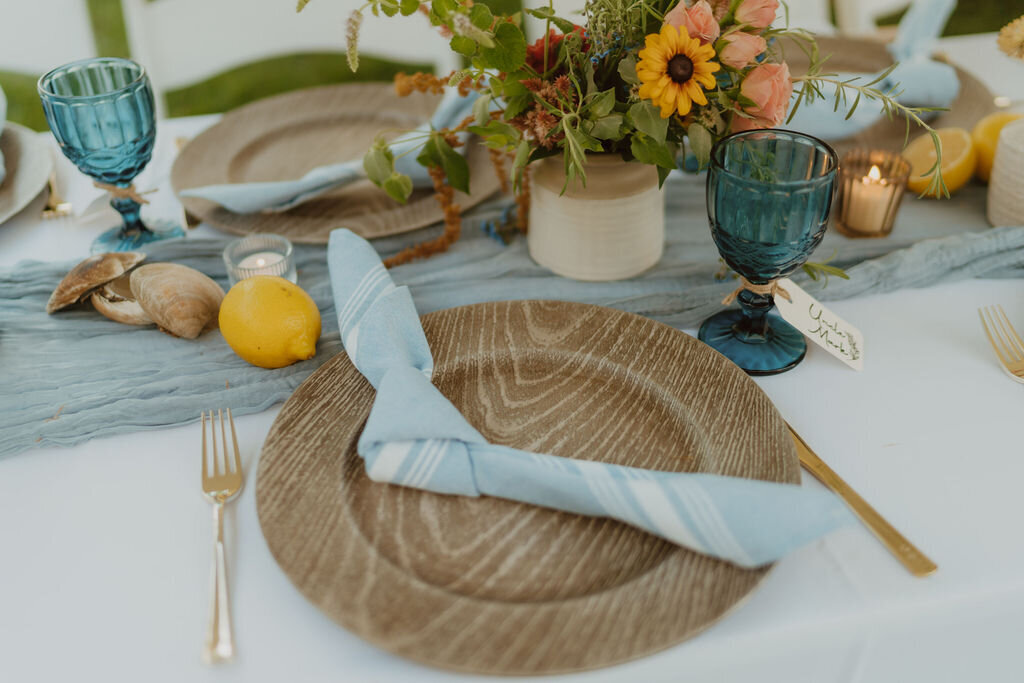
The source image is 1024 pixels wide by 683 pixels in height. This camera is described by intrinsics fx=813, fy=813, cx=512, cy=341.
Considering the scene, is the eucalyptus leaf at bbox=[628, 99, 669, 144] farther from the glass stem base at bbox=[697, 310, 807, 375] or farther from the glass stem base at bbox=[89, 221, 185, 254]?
the glass stem base at bbox=[89, 221, 185, 254]

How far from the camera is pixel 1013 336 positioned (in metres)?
0.85

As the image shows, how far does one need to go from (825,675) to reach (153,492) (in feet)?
1.85

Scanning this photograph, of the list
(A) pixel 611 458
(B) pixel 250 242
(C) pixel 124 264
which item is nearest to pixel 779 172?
(A) pixel 611 458

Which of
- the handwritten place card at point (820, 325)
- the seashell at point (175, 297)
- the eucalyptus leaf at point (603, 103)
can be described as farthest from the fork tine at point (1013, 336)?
the seashell at point (175, 297)

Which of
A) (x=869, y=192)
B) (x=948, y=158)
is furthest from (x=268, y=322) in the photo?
(x=948, y=158)

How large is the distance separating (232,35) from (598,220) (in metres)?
1.06

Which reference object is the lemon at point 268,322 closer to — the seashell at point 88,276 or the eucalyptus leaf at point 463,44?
the seashell at point 88,276

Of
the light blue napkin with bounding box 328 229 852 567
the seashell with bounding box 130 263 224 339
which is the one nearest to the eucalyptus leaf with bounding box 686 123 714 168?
the light blue napkin with bounding box 328 229 852 567

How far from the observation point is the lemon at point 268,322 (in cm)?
80

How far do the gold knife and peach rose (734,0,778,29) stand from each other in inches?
14.4

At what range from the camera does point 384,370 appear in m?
0.73

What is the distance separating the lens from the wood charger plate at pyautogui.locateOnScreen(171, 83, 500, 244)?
3.47ft

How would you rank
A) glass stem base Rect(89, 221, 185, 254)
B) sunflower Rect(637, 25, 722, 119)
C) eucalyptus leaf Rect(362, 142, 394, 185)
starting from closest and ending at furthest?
sunflower Rect(637, 25, 722, 119) < eucalyptus leaf Rect(362, 142, 394, 185) < glass stem base Rect(89, 221, 185, 254)

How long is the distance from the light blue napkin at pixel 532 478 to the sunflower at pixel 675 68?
1.02 feet
